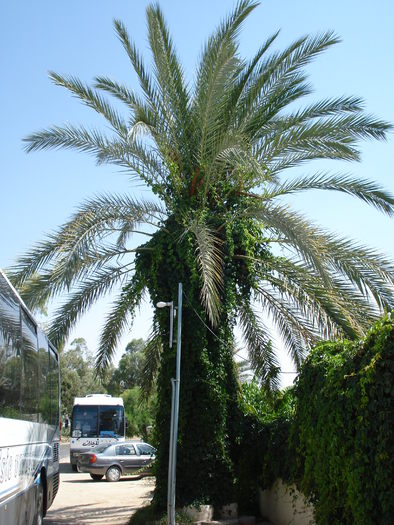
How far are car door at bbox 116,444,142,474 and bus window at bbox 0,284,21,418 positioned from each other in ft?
56.3

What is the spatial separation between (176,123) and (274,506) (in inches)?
328

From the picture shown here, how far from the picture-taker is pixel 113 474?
76.3 ft

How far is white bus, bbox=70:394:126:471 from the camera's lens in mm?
28781

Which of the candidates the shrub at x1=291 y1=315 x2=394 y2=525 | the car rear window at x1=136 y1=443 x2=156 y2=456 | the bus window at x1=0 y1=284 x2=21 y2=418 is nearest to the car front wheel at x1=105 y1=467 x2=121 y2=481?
the car rear window at x1=136 y1=443 x2=156 y2=456

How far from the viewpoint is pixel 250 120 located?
14.0 m

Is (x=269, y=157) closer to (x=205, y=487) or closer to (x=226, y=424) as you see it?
Answer: (x=226, y=424)

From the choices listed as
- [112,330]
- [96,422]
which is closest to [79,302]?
[112,330]

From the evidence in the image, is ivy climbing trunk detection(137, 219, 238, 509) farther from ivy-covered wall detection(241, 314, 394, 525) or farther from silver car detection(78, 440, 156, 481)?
silver car detection(78, 440, 156, 481)

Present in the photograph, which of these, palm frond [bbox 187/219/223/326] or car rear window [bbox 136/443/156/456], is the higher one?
palm frond [bbox 187/219/223/326]

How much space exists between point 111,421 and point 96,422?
27.1 inches

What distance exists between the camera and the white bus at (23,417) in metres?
6.50

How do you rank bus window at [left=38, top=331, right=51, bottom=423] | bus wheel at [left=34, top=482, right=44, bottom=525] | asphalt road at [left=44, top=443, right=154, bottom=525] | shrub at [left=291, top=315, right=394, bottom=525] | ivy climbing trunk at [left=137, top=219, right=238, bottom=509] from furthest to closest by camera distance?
asphalt road at [left=44, top=443, right=154, bottom=525] < ivy climbing trunk at [left=137, top=219, right=238, bottom=509] < bus window at [left=38, top=331, right=51, bottom=423] < bus wheel at [left=34, top=482, right=44, bottom=525] < shrub at [left=291, top=315, right=394, bottom=525]

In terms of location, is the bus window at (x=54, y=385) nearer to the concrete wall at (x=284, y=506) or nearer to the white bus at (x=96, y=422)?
the concrete wall at (x=284, y=506)

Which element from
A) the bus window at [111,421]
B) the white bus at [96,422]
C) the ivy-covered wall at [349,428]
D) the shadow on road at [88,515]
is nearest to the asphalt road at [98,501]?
the shadow on road at [88,515]
